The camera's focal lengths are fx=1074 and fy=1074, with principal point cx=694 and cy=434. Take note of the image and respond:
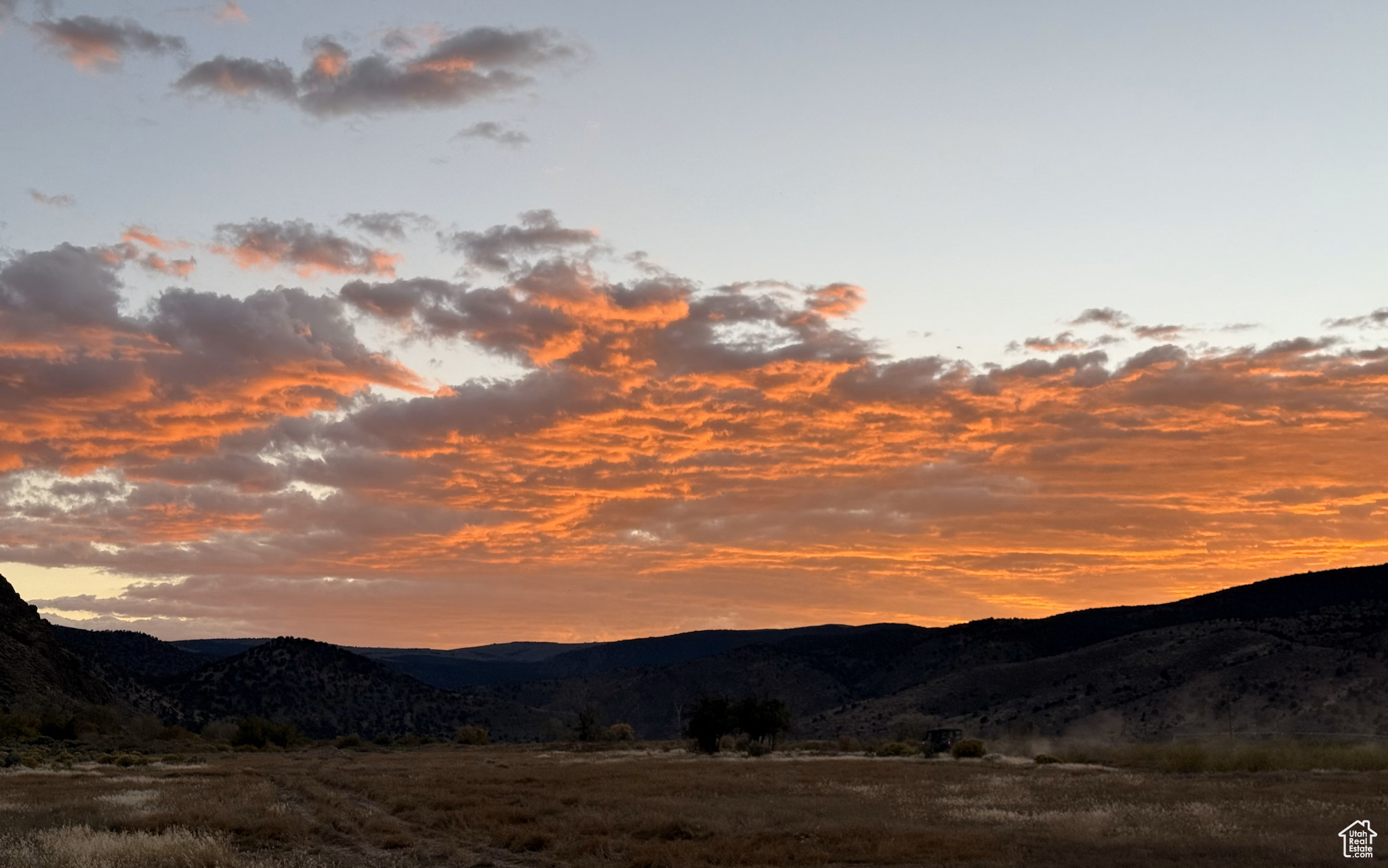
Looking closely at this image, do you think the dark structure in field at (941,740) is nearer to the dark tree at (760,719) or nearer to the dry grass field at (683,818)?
the dark tree at (760,719)

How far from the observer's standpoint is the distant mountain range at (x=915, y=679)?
86.9 m

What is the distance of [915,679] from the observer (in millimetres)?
150125

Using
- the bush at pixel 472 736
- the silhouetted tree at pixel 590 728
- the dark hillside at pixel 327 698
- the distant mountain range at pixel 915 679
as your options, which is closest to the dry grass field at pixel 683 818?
Answer: the distant mountain range at pixel 915 679

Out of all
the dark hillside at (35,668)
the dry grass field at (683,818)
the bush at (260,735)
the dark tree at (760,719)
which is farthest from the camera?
the bush at (260,735)

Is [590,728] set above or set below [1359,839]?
below

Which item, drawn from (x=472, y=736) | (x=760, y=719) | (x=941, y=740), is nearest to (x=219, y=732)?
(x=472, y=736)

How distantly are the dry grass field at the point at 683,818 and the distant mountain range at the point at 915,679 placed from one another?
48296mm

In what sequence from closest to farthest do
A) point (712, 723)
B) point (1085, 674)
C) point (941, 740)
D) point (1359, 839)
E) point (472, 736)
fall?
point (1359, 839) → point (941, 740) → point (712, 723) → point (472, 736) → point (1085, 674)

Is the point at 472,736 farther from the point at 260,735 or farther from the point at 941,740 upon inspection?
the point at 941,740

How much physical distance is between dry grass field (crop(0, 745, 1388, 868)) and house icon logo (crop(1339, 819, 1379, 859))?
36cm

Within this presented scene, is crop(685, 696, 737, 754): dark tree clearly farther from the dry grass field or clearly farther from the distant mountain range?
the dry grass field

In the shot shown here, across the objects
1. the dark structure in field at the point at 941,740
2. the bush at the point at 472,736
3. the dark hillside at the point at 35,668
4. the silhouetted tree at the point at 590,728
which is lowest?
the bush at the point at 472,736

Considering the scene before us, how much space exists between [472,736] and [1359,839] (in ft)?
320

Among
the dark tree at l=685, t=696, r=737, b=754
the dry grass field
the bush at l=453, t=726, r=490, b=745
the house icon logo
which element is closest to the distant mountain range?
the bush at l=453, t=726, r=490, b=745
